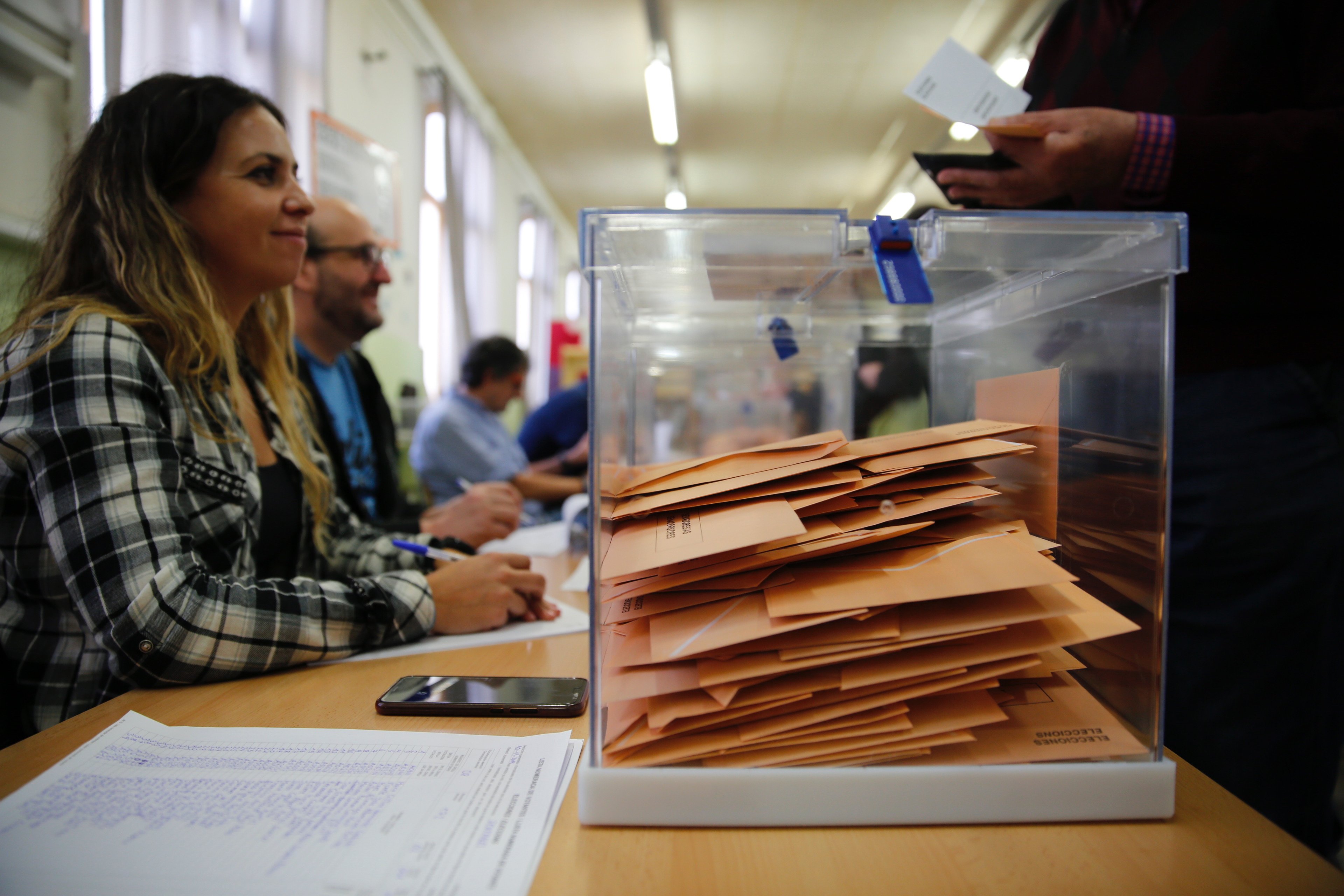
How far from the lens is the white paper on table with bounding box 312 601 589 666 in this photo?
2.22ft

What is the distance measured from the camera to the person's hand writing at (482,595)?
75 cm

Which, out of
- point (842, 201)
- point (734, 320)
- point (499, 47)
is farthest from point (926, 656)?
point (842, 201)

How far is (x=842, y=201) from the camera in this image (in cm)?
584

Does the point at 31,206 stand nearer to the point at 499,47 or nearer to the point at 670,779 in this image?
A: the point at 670,779

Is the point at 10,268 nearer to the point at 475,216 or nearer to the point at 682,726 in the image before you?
the point at 682,726

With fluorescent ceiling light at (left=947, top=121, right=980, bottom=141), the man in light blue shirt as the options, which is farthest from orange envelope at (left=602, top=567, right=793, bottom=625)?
fluorescent ceiling light at (left=947, top=121, right=980, bottom=141)

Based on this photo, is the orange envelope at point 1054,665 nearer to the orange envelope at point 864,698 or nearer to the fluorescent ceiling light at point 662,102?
the orange envelope at point 864,698

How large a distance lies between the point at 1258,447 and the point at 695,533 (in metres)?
0.66

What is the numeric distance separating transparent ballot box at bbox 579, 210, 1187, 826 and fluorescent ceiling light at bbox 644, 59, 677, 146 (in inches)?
141

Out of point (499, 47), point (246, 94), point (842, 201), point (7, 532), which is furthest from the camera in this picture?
point (842, 201)

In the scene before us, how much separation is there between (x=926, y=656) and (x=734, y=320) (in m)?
0.43

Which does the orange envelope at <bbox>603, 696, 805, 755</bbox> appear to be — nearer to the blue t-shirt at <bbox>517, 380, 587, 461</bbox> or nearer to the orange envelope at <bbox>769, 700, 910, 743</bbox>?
the orange envelope at <bbox>769, 700, 910, 743</bbox>

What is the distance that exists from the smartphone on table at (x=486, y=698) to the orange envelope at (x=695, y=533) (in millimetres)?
163

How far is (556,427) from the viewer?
285 centimetres
